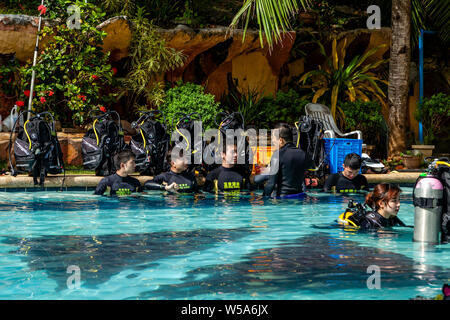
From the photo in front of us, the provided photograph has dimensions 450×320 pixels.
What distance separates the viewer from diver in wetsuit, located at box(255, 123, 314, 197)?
1078cm

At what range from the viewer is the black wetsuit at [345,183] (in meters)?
12.2

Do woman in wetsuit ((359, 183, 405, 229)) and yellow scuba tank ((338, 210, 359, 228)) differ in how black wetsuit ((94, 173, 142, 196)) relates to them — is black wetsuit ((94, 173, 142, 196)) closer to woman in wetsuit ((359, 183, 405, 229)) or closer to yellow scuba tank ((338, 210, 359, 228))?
yellow scuba tank ((338, 210, 359, 228))

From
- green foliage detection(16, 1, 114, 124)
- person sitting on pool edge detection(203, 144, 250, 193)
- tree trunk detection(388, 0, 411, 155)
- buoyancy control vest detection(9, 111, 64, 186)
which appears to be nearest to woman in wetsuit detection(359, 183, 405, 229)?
person sitting on pool edge detection(203, 144, 250, 193)

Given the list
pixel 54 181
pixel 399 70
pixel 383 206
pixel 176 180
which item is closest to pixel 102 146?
pixel 54 181

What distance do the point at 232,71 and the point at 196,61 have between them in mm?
1307

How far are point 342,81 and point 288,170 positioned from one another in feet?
28.5

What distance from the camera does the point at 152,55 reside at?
16.5 m

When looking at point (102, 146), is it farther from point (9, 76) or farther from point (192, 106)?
point (9, 76)

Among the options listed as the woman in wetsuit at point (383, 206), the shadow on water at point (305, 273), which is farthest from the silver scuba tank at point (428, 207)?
the woman in wetsuit at point (383, 206)

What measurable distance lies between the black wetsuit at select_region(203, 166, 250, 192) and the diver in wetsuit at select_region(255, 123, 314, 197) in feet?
3.27

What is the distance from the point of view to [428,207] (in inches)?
264

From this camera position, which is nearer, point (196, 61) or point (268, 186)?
point (268, 186)

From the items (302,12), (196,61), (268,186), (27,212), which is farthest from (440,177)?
(302,12)

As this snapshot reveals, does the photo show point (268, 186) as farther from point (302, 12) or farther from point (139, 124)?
point (302, 12)
